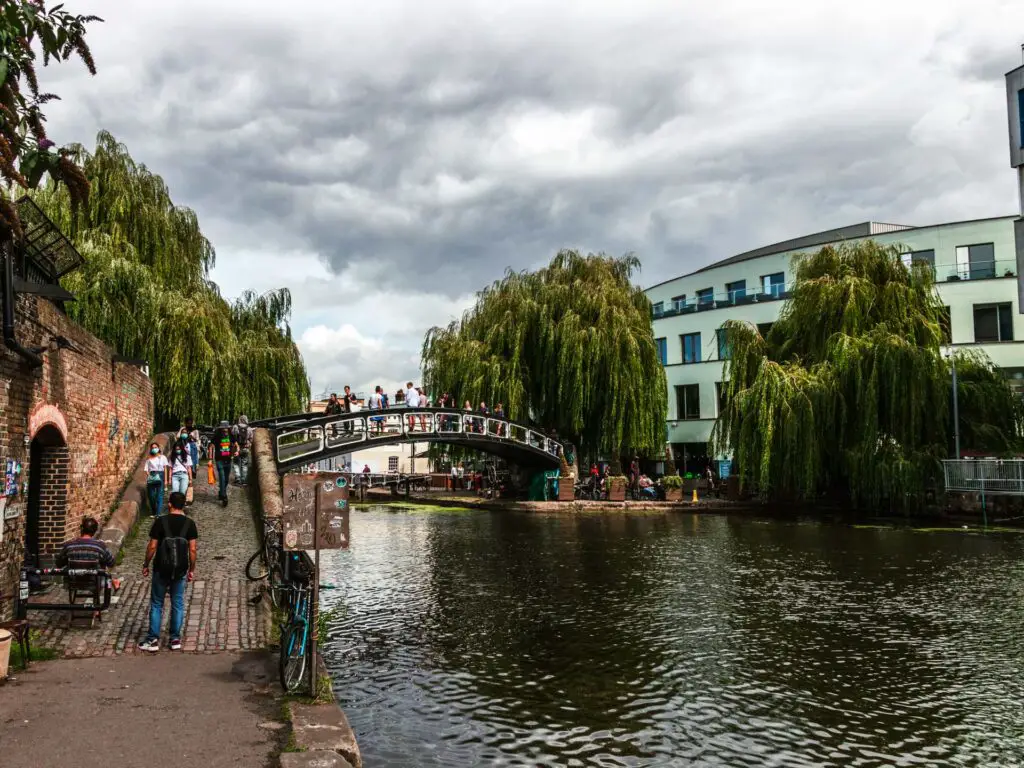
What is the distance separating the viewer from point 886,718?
872 cm

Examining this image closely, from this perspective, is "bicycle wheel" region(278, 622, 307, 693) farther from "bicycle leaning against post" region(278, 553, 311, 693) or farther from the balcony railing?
the balcony railing

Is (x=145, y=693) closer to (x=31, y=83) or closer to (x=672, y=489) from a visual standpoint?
(x=31, y=83)

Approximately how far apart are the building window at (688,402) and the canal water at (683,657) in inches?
1092

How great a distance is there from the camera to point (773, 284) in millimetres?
45438

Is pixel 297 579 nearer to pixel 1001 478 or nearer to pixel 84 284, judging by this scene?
pixel 84 284

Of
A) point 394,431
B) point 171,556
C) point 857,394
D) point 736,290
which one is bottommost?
point 171,556

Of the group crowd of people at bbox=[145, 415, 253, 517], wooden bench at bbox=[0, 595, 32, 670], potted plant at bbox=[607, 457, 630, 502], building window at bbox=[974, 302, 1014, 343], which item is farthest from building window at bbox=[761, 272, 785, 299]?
wooden bench at bbox=[0, 595, 32, 670]

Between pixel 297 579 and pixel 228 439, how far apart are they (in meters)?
11.5

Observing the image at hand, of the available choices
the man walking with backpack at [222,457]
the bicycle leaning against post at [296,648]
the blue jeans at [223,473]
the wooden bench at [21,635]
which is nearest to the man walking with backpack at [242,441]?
the man walking with backpack at [222,457]

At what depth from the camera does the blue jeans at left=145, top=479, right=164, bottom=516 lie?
17.0 m

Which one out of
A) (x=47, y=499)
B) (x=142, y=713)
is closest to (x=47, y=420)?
(x=47, y=499)

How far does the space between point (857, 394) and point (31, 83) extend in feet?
85.7

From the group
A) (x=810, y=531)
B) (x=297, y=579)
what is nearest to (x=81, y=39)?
(x=297, y=579)

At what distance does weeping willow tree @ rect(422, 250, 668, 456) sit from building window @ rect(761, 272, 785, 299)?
9.70m
